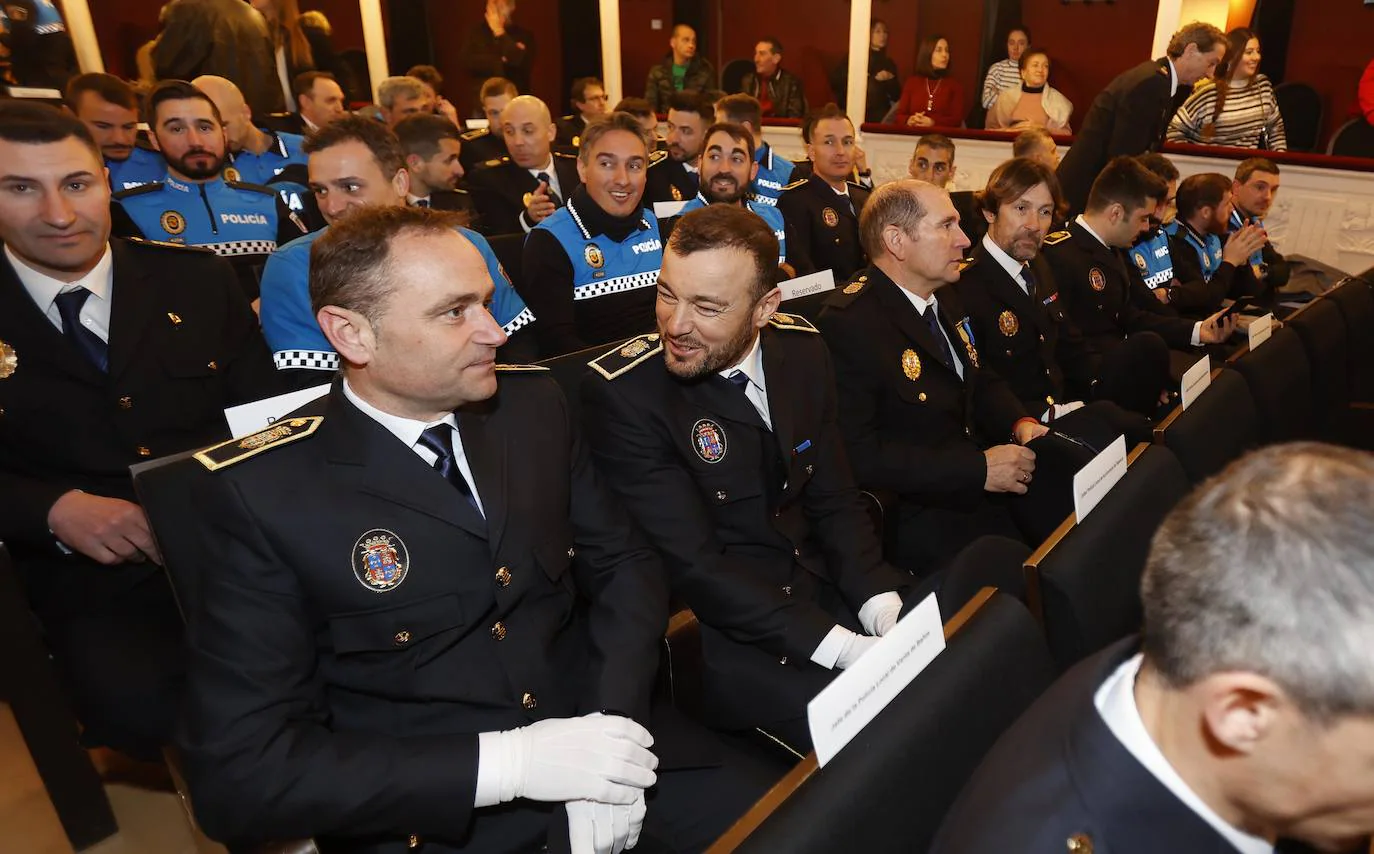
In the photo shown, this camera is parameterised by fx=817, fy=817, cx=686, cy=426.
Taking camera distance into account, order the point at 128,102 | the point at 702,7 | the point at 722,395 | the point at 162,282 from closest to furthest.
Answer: the point at 722,395
the point at 162,282
the point at 128,102
the point at 702,7

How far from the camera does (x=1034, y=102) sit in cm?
797

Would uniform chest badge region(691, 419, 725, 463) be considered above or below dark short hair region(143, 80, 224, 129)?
below

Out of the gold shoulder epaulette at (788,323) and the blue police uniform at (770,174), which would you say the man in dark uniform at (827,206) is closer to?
the blue police uniform at (770,174)

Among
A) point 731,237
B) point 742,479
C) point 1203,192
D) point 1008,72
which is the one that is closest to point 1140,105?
point 1203,192

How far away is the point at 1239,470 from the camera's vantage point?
0.74 meters

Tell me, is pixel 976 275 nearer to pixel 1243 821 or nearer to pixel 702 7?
pixel 1243 821

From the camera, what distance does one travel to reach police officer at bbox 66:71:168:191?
12.1 ft

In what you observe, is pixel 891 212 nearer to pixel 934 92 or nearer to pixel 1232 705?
pixel 1232 705

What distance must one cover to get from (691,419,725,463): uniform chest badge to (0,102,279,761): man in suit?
1213 mm

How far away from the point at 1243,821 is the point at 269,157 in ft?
17.2

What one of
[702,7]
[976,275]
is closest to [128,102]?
[976,275]

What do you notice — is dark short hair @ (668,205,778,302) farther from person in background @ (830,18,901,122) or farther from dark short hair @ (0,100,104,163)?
person in background @ (830,18,901,122)

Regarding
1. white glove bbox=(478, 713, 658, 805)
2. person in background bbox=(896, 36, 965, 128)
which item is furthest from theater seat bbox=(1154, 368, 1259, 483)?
person in background bbox=(896, 36, 965, 128)

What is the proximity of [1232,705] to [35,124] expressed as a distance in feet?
8.08
